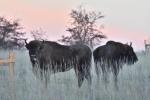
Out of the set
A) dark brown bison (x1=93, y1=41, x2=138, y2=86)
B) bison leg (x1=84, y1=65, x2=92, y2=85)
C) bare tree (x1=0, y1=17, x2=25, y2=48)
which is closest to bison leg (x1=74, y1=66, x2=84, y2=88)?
bison leg (x1=84, y1=65, x2=92, y2=85)

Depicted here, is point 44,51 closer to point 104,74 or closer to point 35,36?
point 104,74

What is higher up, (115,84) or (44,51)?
(44,51)

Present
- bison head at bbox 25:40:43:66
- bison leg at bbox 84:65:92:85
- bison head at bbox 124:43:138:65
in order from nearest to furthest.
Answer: bison head at bbox 25:40:43:66 < bison leg at bbox 84:65:92:85 < bison head at bbox 124:43:138:65

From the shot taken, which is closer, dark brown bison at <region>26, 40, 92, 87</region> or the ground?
the ground

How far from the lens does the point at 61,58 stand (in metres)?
17.2

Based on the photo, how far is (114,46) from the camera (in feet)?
57.5

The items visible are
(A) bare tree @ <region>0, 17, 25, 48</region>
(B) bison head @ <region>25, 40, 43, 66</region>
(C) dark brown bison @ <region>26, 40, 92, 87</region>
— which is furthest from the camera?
(A) bare tree @ <region>0, 17, 25, 48</region>

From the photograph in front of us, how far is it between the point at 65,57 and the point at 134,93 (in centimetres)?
471

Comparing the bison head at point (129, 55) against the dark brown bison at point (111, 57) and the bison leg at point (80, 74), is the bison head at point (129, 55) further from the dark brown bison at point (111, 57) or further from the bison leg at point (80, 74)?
the bison leg at point (80, 74)

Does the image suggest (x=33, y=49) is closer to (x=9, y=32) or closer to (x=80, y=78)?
(x=80, y=78)

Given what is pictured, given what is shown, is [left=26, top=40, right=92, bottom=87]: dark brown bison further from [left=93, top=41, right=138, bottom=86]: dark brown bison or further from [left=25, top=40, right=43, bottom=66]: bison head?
[left=93, top=41, right=138, bottom=86]: dark brown bison

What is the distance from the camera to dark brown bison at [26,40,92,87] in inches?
647

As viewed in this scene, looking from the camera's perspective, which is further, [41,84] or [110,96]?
[41,84]

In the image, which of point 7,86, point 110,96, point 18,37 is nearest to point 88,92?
point 110,96
